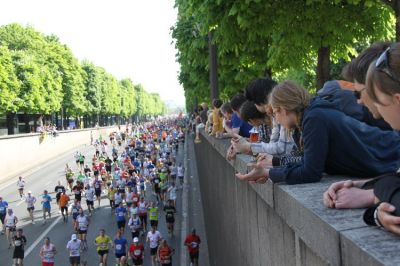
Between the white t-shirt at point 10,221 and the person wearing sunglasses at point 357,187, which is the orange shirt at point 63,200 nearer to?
the white t-shirt at point 10,221

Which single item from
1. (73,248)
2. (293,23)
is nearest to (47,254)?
(73,248)

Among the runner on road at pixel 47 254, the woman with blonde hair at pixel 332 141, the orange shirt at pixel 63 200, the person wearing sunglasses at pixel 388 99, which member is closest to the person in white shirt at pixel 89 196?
the orange shirt at pixel 63 200

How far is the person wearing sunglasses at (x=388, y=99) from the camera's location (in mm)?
2117

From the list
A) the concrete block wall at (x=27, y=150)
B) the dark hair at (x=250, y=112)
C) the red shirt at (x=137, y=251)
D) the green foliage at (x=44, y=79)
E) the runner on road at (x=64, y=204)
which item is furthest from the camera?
the green foliage at (x=44, y=79)

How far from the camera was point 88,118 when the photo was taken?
107 m

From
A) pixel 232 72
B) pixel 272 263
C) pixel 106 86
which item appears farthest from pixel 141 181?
pixel 106 86

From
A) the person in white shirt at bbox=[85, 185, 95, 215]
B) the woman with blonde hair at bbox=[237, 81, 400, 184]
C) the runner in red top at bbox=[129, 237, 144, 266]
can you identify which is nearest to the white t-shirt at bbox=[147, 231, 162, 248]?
the runner in red top at bbox=[129, 237, 144, 266]

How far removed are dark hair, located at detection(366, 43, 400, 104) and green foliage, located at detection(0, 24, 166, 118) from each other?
5222cm

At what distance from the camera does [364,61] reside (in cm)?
280

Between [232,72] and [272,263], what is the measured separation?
62.7 ft

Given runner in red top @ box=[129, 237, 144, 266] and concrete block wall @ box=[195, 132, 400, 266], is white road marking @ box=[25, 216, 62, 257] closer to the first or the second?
runner in red top @ box=[129, 237, 144, 266]

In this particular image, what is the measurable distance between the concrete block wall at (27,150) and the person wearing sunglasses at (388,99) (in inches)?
1591

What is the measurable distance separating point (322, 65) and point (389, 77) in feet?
37.4

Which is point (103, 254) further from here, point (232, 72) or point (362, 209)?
point (362, 209)
